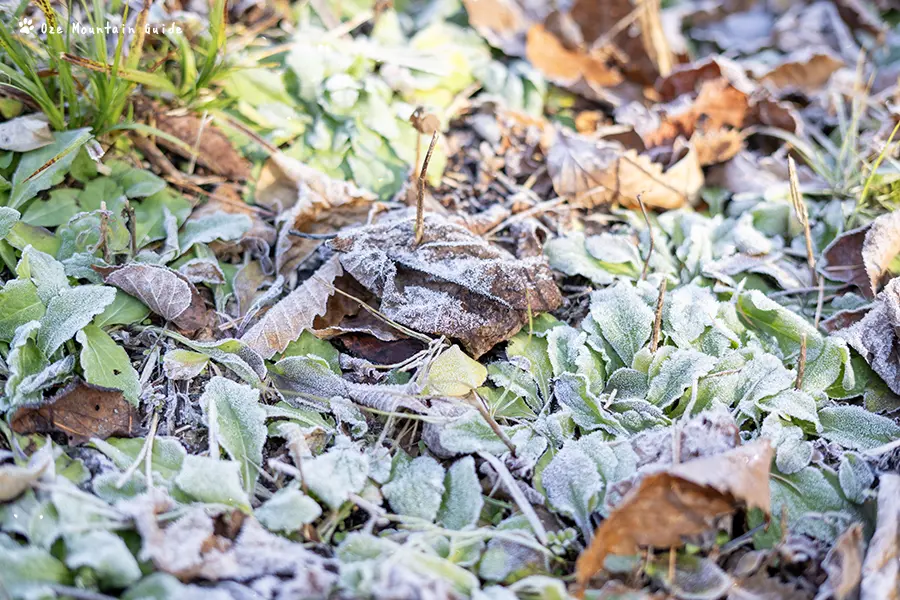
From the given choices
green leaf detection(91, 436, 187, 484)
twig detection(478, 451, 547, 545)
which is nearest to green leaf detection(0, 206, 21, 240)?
green leaf detection(91, 436, 187, 484)

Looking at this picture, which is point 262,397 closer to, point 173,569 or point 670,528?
point 173,569

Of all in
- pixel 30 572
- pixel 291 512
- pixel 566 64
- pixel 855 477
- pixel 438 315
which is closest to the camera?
pixel 30 572

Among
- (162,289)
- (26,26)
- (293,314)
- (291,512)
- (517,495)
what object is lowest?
(517,495)

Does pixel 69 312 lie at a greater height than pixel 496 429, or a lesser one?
greater

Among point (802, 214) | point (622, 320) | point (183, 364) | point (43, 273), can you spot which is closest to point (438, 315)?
point (622, 320)

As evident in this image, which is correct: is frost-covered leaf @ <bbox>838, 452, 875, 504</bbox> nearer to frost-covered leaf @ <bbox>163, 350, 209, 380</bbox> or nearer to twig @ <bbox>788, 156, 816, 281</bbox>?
twig @ <bbox>788, 156, 816, 281</bbox>

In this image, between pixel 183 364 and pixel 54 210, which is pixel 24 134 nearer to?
pixel 54 210
